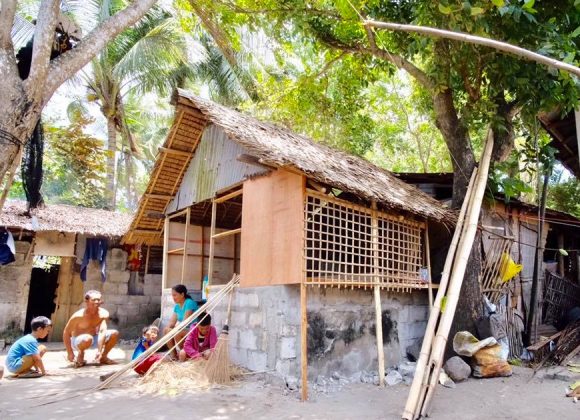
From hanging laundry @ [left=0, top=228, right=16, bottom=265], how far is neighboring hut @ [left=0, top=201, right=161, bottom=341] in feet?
0.50

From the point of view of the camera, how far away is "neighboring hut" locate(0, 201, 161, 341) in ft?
30.2

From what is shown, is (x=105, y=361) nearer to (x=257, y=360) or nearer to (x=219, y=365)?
(x=219, y=365)

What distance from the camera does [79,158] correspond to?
13078mm

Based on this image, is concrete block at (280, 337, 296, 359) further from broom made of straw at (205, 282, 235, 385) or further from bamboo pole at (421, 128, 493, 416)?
bamboo pole at (421, 128, 493, 416)

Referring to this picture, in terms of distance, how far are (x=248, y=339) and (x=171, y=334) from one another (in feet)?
3.41

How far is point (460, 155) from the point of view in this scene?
748 centimetres

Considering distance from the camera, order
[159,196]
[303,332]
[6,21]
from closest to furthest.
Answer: [6,21] → [303,332] → [159,196]

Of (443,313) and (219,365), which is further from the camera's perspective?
(219,365)

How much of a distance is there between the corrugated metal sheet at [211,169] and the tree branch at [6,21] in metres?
3.22

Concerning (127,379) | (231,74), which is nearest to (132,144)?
(231,74)

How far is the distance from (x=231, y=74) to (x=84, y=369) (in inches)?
439

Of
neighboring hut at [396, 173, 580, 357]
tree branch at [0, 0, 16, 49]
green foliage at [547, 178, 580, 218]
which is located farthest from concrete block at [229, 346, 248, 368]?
green foliage at [547, 178, 580, 218]

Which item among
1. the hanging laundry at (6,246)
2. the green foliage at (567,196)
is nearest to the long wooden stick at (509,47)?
the hanging laundry at (6,246)

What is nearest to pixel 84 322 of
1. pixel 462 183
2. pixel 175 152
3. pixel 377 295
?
pixel 175 152
